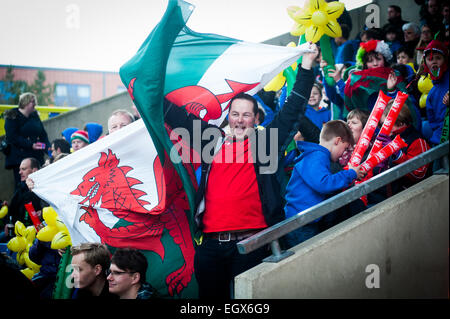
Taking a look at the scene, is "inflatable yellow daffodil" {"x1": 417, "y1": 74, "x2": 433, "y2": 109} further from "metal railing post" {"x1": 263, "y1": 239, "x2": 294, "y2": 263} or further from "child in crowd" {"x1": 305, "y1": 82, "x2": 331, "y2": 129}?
"metal railing post" {"x1": 263, "y1": 239, "x2": 294, "y2": 263}

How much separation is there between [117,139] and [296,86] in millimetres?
1765

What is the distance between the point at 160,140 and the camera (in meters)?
3.46

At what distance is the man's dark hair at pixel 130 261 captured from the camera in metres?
3.54

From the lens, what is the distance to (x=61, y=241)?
14.6 ft

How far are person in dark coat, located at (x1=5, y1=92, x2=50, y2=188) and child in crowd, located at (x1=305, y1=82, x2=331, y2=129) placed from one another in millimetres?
4572

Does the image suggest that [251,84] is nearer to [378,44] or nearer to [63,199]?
[63,199]

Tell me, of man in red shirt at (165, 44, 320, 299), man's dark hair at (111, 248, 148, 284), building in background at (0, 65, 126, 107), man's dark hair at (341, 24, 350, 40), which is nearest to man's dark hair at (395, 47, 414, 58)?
man's dark hair at (341, 24, 350, 40)

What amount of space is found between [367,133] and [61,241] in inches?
114

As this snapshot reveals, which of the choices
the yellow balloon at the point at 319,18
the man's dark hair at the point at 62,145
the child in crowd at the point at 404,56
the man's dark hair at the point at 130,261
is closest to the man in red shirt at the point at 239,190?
the man's dark hair at the point at 130,261

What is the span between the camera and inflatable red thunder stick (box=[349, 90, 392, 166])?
3748 millimetres

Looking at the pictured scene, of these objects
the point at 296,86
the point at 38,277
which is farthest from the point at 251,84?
the point at 38,277

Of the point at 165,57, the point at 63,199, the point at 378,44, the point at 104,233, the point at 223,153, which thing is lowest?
the point at 104,233

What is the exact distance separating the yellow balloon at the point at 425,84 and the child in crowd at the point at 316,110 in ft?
3.41

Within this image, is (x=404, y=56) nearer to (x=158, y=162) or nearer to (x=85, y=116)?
(x=158, y=162)
